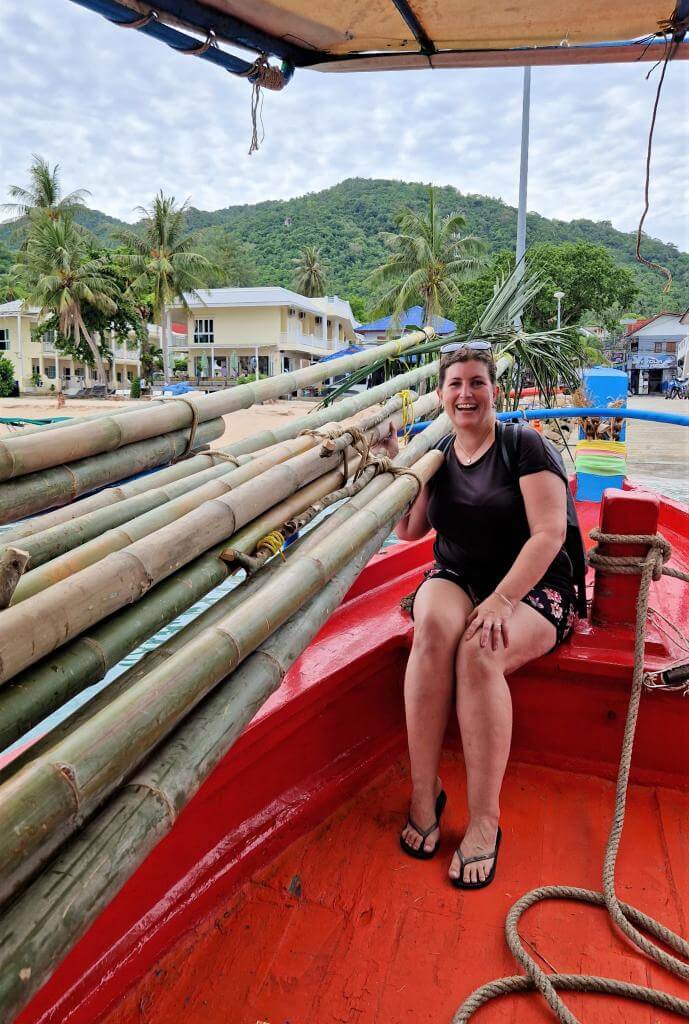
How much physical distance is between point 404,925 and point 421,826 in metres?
0.25

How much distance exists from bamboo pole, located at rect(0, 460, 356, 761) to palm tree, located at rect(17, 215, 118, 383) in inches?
1240

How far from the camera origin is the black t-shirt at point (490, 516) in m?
1.86

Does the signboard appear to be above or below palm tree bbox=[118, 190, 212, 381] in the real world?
below

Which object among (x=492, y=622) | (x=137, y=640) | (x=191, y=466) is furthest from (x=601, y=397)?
(x=137, y=640)

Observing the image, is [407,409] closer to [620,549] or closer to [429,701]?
[620,549]

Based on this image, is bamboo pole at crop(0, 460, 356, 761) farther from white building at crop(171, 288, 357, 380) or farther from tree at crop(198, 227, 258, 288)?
tree at crop(198, 227, 258, 288)

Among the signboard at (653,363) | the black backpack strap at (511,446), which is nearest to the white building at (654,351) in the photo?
the signboard at (653,363)

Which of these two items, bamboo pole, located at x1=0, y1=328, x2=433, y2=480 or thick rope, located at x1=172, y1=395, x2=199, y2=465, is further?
thick rope, located at x1=172, y1=395, x2=199, y2=465

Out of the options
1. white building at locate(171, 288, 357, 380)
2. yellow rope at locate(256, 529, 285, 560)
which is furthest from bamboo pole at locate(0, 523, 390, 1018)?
white building at locate(171, 288, 357, 380)

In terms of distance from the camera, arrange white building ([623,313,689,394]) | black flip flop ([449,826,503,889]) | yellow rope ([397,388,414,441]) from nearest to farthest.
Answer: black flip flop ([449,826,503,889]) < yellow rope ([397,388,414,441]) < white building ([623,313,689,394])

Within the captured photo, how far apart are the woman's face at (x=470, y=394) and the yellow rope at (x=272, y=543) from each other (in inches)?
29.4

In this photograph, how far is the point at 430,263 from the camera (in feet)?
91.5

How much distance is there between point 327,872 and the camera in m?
1.63

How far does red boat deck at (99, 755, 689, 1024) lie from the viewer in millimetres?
1299
